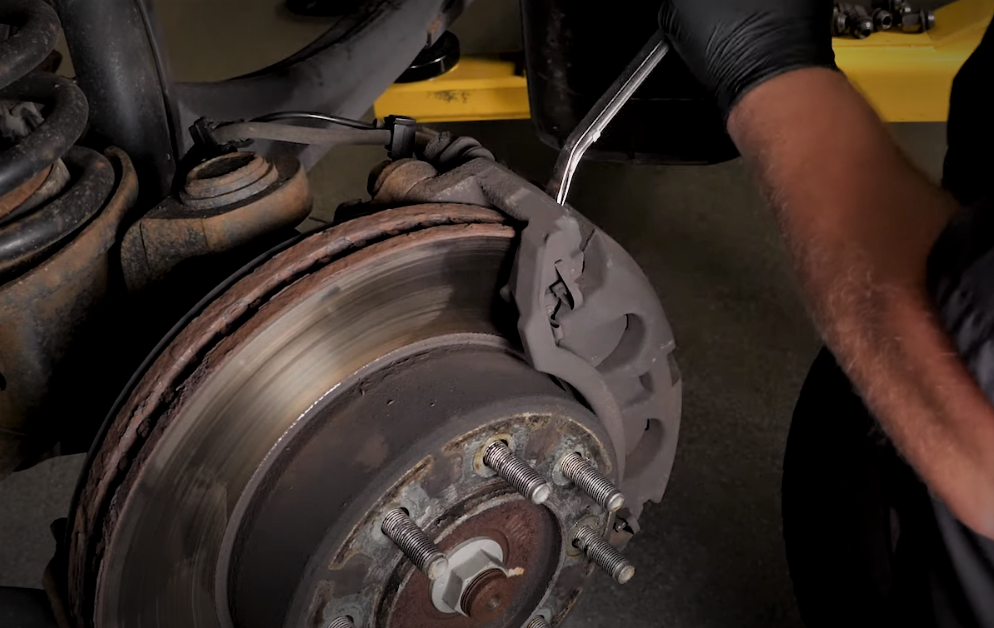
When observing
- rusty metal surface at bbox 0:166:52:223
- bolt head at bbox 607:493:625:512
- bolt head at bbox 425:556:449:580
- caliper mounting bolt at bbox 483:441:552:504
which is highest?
rusty metal surface at bbox 0:166:52:223

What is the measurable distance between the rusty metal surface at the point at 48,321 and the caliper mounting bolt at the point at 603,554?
1.24ft

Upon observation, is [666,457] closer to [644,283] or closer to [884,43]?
[644,283]

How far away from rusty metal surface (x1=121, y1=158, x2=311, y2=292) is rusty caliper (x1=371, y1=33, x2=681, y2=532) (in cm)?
8

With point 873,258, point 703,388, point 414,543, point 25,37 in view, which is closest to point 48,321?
point 25,37

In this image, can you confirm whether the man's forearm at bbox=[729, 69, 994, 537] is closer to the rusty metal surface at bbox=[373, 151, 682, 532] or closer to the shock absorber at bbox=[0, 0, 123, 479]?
the rusty metal surface at bbox=[373, 151, 682, 532]

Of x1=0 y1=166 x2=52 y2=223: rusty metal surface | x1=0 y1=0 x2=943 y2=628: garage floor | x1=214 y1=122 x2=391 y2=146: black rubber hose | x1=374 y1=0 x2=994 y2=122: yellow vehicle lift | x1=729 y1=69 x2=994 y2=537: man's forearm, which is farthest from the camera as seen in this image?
x1=374 y1=0 x2=994 y2=122: yellow vehicle lift

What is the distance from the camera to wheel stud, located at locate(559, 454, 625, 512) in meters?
0.63

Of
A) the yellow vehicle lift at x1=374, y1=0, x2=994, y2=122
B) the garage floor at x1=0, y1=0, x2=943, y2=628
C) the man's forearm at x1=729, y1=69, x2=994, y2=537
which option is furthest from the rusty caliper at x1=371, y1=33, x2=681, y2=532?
the yellow vehicle lift at x1=374, y1=0, x2=994, y2=122

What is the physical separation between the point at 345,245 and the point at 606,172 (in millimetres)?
1079

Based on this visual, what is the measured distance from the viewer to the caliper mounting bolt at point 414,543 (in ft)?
1.79

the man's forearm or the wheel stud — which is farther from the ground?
the man's forearm

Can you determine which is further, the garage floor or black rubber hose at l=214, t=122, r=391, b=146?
the garage floor

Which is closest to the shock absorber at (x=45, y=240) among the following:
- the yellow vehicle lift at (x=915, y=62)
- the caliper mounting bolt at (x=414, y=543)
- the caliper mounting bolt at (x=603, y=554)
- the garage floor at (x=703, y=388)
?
the caliper mounting bolt at (x=414, y=543)

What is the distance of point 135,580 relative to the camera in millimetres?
556
